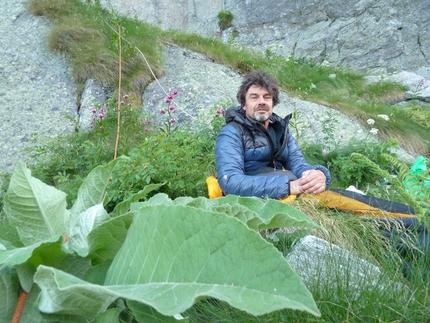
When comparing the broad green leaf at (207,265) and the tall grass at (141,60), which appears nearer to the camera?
the broad green leaf at (207,265)

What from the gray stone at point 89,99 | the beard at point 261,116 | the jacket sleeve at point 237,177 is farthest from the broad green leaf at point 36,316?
the gray stone at point 89,99

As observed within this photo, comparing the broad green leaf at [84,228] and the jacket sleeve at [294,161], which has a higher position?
the broad green leaf at [84,228]

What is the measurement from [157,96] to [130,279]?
24.1 ft

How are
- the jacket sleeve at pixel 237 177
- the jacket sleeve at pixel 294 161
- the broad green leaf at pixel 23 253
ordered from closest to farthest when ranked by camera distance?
the broad green leaf at pixel 23 253
the jacket sleeve at pixel 237 177
the jacket sleeve at pixel 294 161

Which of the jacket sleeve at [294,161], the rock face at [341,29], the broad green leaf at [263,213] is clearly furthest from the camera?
the rock face at [341,29]

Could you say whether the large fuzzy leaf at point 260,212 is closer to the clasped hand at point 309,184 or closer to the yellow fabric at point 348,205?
the yellow fabric at point 348,205

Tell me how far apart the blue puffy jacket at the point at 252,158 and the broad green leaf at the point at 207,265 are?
297cm

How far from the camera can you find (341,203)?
3.41 metres

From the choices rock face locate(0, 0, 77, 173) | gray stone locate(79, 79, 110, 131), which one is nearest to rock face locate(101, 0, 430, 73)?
rock face locate(0, 0, 77, 173)

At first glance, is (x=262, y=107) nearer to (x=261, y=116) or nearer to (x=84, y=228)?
(x=261, y=116)

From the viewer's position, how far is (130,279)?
60 cm

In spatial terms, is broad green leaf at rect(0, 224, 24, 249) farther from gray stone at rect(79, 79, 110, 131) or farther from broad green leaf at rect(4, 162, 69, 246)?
gray stone at rect(79, 79, 110, 131)

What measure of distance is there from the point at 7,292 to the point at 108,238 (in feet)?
0.54

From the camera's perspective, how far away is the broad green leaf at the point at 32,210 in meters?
0.79
